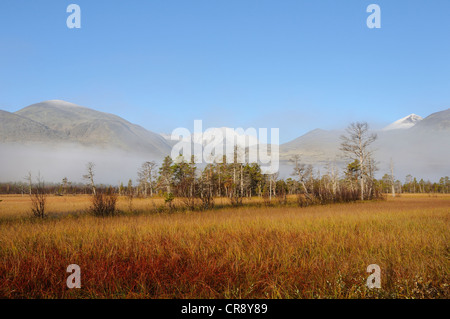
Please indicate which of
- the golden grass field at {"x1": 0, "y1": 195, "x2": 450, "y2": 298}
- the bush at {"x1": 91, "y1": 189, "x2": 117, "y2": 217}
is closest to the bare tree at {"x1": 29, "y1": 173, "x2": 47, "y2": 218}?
the bush at {"x1": 91, "y1": 189, "x2": 117, "y2": 217}

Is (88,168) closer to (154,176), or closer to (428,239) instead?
(154,176)

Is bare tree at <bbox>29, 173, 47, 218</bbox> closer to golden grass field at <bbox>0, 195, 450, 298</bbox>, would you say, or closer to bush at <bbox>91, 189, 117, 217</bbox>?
bush at <bbox>91, 189, 117, 217</bbox>

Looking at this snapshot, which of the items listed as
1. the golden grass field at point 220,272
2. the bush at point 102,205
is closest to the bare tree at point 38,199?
the bush at point 102,205

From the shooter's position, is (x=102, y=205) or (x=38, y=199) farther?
(x=102, y=205)

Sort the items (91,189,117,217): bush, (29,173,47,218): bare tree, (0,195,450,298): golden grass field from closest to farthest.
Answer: (0,195,450,298): golden grass field
(29,173,47,218): bare tree
(91,189,117,217): bush

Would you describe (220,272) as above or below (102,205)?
above

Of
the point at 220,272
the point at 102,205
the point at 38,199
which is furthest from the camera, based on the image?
the point at 102,205

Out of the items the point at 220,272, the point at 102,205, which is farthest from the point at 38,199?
the point at 220,272

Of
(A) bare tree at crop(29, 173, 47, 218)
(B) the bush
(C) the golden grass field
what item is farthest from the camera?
(B) the bush

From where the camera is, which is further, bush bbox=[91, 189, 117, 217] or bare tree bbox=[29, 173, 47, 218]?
bush bbox=[91, 189, 117, 217]

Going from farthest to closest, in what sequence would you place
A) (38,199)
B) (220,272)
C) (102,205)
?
(102,205)
(38,199)
(220,272)

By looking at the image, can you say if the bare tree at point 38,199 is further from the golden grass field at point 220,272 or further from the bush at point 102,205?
the golden grass field at point 220,272

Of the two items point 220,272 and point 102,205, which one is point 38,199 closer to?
point 102,205
